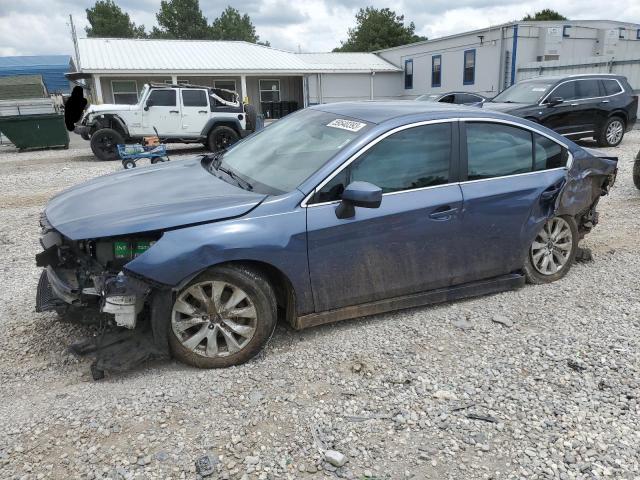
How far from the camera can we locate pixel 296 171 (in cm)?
351

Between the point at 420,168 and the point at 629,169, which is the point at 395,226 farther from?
the point at 629,169

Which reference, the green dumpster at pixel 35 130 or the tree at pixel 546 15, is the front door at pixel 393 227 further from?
the tree at pixel 546 15

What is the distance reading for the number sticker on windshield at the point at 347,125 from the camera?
362 centimetres

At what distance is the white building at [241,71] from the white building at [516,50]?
4.42 m

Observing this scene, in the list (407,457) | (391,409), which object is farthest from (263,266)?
(407,457)

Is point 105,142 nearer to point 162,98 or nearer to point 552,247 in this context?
point 162,98

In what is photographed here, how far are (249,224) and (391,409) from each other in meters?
1.36

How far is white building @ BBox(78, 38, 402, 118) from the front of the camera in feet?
81.8

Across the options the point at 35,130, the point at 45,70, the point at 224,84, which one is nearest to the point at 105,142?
the point at 35,130

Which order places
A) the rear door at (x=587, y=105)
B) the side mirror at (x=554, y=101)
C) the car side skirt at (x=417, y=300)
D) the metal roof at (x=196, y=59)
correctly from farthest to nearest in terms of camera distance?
the metal roof at (x=196, y=59) → the rear door at (x=587, y=105) → the side mirror at (x=554, y=101) → the car side skirt at (x=417, y=300)

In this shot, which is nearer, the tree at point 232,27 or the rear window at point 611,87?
the rear window at point 611,87

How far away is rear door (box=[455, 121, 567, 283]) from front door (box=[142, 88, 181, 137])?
37.8 ft

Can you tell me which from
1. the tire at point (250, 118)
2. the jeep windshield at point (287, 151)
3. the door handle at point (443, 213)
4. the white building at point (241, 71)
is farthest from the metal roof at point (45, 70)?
the door handle at point (443, 213)

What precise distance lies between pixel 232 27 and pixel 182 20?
29.7 feet
